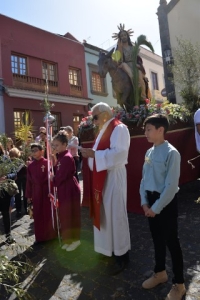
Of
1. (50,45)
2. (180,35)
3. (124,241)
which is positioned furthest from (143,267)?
(50,45)

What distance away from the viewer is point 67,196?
359 cm

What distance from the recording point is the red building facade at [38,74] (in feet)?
43.9

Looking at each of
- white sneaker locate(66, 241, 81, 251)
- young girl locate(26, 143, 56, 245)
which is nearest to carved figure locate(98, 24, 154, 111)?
young girl locate(26, 143, 56, 245)

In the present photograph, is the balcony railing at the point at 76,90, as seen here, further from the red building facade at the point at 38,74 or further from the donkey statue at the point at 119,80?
the donkey statue at the point at 119,80

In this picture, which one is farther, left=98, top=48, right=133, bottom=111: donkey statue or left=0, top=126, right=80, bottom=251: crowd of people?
left=98, top=48, right=133, bottom=111: donkey statue

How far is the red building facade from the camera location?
13375 millimetres

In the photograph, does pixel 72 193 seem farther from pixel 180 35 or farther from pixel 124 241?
pixel 180 35

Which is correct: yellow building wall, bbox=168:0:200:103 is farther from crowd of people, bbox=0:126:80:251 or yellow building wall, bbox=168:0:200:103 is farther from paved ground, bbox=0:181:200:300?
paved ground, bbox=0:181:200:300

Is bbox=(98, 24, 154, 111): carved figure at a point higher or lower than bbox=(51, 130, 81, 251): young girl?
higher

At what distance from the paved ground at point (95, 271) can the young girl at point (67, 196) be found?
206mm

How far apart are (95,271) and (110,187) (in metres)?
0.97

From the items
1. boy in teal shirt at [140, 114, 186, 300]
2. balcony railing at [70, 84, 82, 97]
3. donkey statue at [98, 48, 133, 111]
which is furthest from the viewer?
balcony railing at [70, 84, 82, 97]

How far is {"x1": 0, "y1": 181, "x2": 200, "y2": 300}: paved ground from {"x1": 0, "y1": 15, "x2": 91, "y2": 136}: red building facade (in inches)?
415

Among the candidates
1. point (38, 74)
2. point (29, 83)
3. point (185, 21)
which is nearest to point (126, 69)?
point (29, 83)
